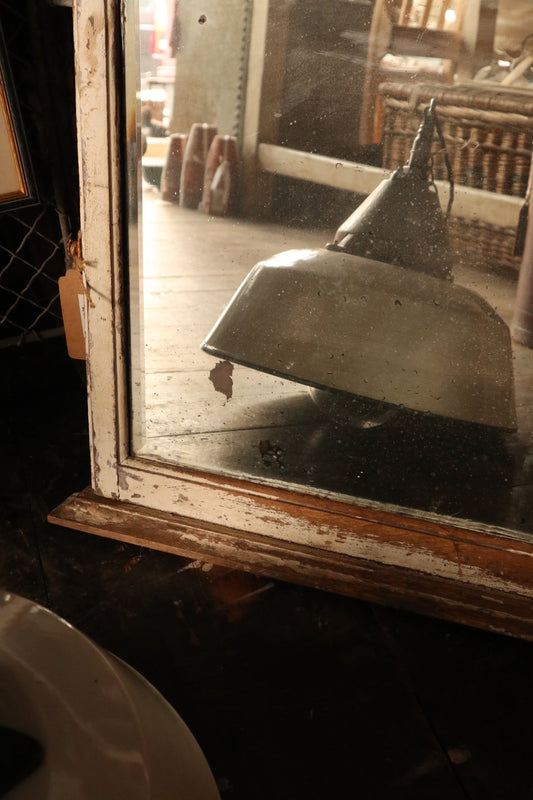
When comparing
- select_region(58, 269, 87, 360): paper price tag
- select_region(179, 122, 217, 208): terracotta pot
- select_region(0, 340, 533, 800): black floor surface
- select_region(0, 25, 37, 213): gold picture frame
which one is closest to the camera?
select_region(0, 340, 533, 800): black floor surface

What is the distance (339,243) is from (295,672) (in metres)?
0.53

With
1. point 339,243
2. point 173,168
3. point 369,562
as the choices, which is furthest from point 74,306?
point 369,562

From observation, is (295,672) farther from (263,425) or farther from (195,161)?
(195,161)

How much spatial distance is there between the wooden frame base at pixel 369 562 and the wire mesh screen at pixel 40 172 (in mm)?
526

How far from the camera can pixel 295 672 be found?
2.94 ft

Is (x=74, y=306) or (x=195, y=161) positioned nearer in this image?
(x=195, y=161)

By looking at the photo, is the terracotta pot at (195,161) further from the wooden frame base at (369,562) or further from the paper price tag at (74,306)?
the wooden frame base at (369,562)

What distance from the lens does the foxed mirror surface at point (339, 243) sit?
81cm

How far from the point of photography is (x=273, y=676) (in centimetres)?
89

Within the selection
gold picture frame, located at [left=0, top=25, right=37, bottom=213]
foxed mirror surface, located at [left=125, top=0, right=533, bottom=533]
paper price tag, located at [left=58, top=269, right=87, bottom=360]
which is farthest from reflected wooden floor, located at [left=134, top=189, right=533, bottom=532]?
gold picture frame, located at [left=0, top=25, right=37, bottom=213]

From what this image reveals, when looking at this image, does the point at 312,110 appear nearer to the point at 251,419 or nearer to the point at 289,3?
the point at 289,3

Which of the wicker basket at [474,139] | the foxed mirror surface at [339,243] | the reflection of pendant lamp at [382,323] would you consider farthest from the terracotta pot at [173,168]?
the wicker basket at [474,139]

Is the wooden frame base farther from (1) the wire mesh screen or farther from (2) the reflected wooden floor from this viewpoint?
(1) the wire mesh screen

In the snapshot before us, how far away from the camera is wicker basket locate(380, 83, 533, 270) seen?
80 cm
